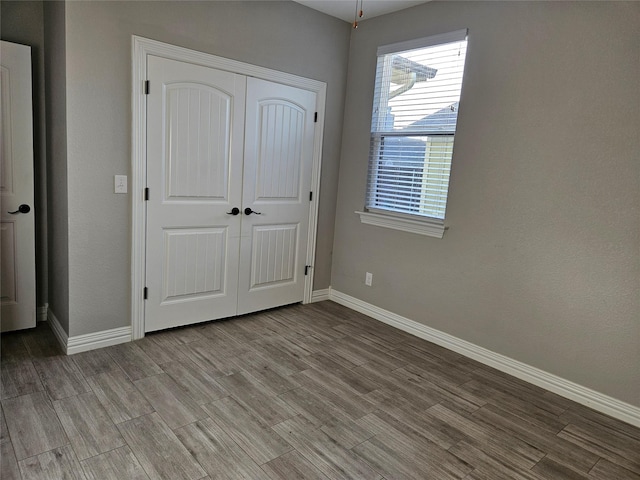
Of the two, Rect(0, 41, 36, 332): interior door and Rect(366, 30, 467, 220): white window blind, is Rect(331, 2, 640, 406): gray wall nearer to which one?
Rect(366, 30, 467, 220): white window blind

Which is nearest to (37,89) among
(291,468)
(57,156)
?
(57,156)

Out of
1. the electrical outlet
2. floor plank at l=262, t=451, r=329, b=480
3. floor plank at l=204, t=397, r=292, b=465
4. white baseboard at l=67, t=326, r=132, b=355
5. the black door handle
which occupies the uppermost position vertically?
the electrical outlet

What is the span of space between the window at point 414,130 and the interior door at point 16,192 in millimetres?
2632

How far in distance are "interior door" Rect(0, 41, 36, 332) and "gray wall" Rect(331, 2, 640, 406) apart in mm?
2810

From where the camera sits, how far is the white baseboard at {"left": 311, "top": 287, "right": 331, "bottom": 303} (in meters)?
4.29

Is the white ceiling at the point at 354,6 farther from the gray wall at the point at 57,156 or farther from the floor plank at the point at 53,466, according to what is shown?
the floor plank at the point at 53,466

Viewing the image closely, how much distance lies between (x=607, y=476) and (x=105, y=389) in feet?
8.73

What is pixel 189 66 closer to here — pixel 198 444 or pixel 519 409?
pixel 198 444

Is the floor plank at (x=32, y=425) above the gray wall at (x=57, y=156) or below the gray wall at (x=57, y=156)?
below

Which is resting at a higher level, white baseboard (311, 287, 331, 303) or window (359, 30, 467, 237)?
window (359, 30, 467, 237)

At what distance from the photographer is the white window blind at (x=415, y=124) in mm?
3301

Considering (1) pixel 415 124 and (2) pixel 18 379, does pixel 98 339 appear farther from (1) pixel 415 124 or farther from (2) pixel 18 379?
(1) pixel 415 124

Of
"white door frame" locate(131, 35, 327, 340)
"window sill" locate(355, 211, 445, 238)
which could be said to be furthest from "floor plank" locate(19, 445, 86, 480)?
"window sill" locate(355, 211, 445, 238)

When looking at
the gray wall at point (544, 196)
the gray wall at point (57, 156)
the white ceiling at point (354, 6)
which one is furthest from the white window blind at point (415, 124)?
the gray wall at point (57, 156)
